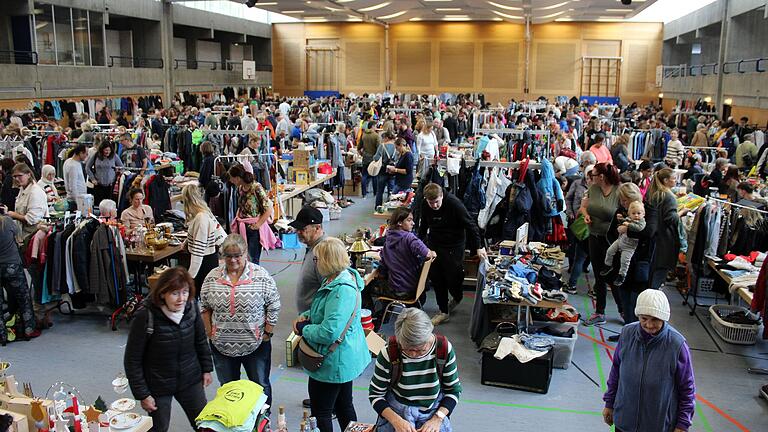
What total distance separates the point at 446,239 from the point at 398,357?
348 centimetres

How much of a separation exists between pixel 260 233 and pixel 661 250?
4.13 m

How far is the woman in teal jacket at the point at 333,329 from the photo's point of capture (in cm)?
357

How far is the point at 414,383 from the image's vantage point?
3139 mm

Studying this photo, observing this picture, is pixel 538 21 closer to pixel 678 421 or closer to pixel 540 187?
pixel 540 187

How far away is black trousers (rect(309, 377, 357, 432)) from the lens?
3789 millimetres

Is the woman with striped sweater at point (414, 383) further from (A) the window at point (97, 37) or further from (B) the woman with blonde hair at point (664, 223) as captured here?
(A) the window at point (97, 37)

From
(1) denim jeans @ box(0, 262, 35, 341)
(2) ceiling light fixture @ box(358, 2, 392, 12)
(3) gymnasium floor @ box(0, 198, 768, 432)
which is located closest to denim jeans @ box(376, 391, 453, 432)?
(3) gymnasium floor @ box(0, 198, 768, 432)

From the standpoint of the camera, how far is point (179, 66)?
88.9 ft

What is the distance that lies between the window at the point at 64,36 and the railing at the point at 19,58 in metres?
1.10

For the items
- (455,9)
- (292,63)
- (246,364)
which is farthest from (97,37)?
(246,364)

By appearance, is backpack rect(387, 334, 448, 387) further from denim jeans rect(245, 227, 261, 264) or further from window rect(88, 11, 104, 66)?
window rect(88, 11, 104, 66)

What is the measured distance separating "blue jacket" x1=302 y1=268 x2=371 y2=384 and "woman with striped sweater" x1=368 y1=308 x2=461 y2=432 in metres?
0.47

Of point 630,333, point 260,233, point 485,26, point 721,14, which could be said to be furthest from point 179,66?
point 630,333

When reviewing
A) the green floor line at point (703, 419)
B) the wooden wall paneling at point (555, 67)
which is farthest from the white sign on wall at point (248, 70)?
the green floor line at point (703, 419)
